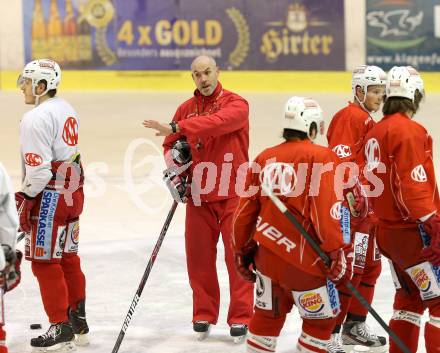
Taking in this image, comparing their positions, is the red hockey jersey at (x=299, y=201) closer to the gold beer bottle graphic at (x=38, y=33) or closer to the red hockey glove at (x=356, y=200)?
the red hockey glove at (x=356, y=200)

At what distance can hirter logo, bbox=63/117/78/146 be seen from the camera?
5.96 metres

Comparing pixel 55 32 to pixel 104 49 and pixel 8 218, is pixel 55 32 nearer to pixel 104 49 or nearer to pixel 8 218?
pixel 104 49

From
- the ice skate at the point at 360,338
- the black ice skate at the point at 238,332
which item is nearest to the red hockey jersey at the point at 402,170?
the ice skate at the point at 360,338

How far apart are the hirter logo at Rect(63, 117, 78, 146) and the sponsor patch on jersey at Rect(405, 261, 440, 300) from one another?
6.36 ft

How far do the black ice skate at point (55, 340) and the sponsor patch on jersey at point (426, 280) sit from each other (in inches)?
78.3

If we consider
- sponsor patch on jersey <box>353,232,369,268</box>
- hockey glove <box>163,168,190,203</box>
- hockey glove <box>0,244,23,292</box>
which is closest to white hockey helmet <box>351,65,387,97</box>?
sponsor patch on jersey <box>353,232,369,268</box>

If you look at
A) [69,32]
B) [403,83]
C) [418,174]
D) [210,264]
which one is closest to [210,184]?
[210,264]

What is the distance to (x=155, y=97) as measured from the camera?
1620 centimetres

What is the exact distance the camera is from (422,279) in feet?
16.8

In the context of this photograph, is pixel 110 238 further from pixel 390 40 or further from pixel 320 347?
pixel 390 40

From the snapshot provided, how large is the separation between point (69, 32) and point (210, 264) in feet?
37.0

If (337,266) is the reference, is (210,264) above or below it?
below

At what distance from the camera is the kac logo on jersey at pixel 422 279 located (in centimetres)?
512

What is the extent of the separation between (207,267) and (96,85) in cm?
1108
